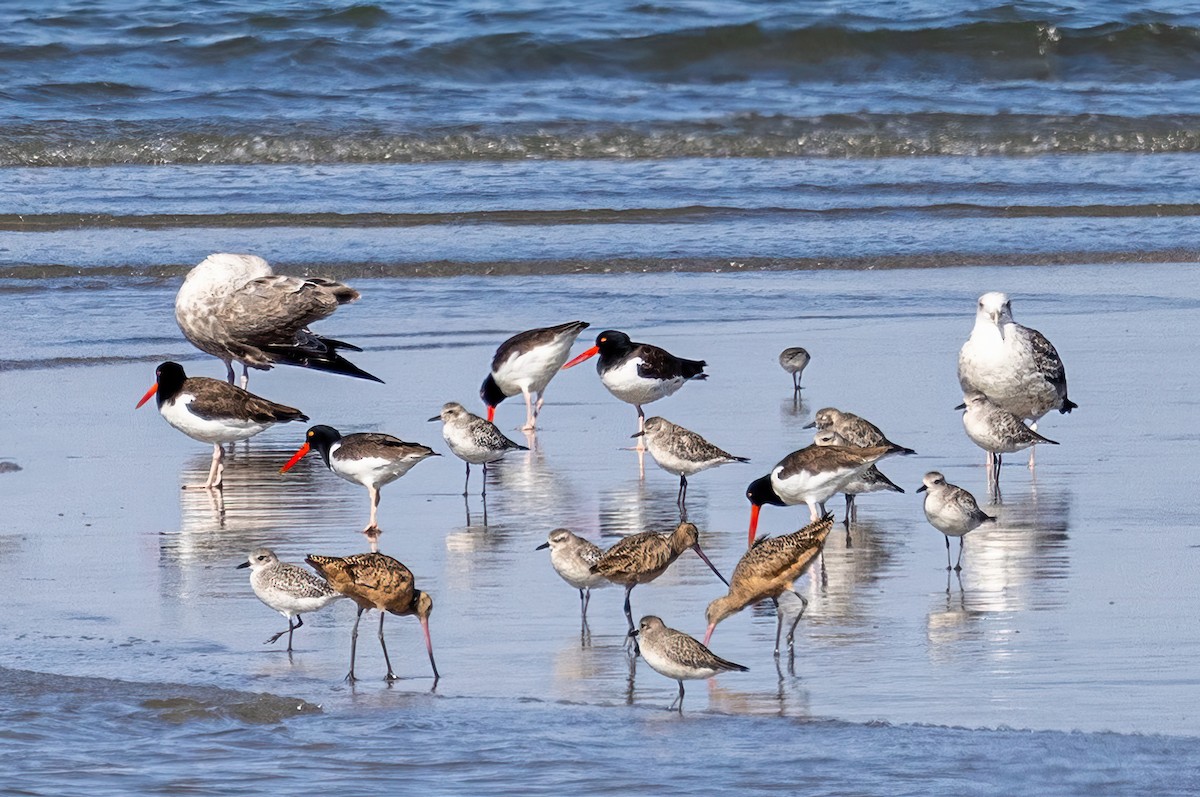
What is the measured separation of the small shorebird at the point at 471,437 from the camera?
9.25 meters

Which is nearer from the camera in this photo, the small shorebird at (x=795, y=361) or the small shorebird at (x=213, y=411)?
the small shorebird at (x=213, y=411)

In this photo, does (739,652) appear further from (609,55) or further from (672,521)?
(609,55)

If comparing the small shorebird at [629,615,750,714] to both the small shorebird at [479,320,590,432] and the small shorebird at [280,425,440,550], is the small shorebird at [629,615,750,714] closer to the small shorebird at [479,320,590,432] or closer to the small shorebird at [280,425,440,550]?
the small shorebird at [280,425,440,550]

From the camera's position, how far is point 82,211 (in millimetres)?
19062

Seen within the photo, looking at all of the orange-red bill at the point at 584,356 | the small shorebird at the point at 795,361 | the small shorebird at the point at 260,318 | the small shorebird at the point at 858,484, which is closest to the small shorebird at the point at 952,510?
the small shorebird at the point at 858,484

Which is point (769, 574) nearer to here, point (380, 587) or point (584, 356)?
point (380, 587)

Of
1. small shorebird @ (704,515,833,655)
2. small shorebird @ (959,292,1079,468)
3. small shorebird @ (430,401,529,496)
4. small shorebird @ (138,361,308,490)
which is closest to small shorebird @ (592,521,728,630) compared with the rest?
small shorebird @ (704,515,833,655)

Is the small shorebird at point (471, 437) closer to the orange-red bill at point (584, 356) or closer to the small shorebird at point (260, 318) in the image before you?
the orange-red bill at point (584, 356)

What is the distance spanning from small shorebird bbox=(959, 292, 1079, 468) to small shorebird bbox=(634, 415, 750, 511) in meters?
1.86

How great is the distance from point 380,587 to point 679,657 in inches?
46.4

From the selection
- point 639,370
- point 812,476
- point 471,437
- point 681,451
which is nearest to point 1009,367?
point 639,370

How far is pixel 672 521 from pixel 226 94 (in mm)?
18210

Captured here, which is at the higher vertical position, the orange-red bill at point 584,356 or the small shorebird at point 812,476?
the small shorebird at point 812,476

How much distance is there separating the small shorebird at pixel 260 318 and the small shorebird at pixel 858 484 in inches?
164
